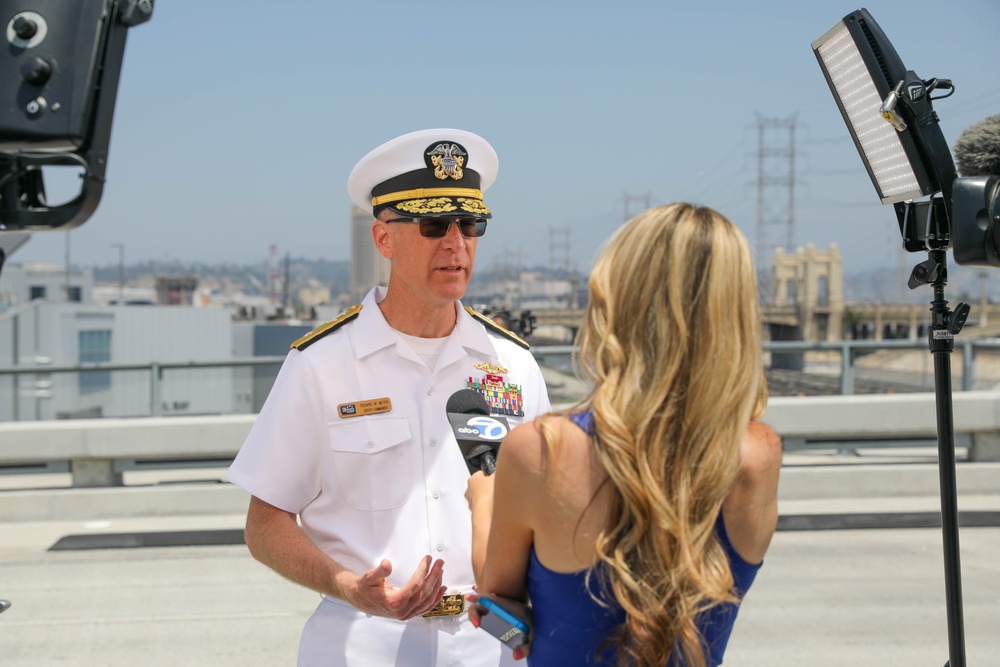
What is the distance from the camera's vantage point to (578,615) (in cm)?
191

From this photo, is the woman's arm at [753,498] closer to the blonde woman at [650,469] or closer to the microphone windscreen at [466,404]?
the blonde woman at [650,469]

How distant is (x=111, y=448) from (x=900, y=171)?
311 inches

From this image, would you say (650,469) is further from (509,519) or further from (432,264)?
(432,264)

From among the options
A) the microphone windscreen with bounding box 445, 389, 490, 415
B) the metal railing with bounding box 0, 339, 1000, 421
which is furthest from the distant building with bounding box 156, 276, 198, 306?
the microphone windscreen with bounding box 445, 389, 490, 415

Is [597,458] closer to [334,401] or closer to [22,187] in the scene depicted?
[334,401]

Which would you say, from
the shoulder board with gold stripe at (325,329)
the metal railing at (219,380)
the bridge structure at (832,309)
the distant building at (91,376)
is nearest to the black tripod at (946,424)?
the shoulder board with gold stripe at (325,329)

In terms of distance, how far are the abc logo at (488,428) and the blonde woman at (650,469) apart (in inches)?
11.8

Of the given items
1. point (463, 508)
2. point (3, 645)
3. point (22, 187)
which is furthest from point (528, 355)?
point (3, 645)

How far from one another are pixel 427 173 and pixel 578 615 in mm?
1429

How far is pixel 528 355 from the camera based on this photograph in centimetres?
309

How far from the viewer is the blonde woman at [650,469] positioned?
185 centimetres

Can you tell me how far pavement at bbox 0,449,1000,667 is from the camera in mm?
5934

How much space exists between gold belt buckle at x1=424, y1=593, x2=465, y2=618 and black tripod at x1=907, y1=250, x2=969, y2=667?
138 centimetres

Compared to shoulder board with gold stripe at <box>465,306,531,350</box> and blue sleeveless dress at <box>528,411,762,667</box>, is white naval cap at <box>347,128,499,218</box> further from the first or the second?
blue sleeveless dress at <box>528,411,762,667</box>
